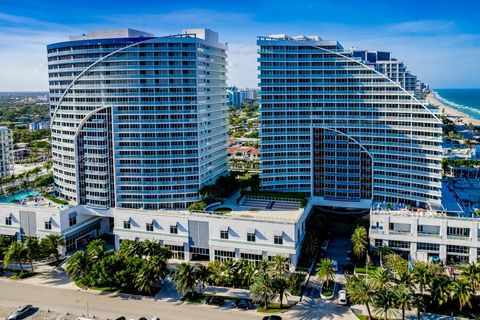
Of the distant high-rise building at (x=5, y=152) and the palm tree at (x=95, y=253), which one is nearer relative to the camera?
the palm tree at (x=95, y=253)

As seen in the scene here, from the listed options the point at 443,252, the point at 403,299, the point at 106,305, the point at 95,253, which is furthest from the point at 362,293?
the point at 95,253

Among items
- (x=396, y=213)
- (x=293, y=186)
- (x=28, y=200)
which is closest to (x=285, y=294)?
(x=396, y=213)

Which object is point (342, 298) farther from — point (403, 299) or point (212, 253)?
point (212, 253)

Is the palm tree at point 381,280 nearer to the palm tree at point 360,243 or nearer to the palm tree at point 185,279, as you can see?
the palm tree at point 360,243

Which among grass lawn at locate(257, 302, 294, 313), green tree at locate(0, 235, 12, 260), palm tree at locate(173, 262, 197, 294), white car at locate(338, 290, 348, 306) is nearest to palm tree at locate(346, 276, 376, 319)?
white car at locate(338, 290, 348, 306)

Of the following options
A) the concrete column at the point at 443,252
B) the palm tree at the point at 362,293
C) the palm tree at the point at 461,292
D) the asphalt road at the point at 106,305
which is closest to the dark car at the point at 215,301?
the asphalt road at the point at 106,305

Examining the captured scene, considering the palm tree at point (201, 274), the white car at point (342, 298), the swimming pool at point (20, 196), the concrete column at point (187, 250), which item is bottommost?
the white car at point (342, 298)

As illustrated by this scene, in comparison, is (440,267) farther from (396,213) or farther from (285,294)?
(285,294)
